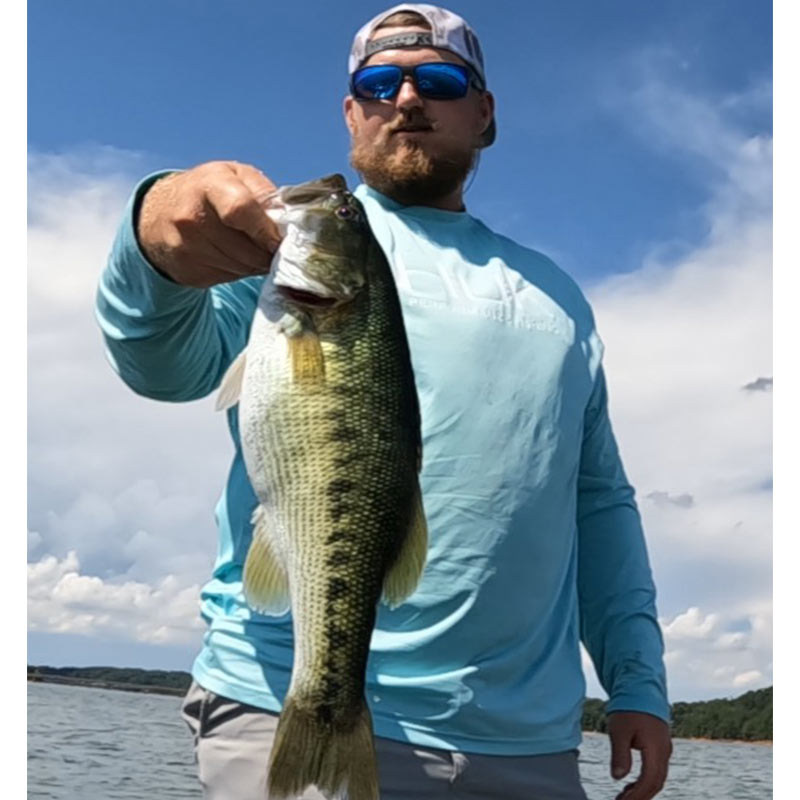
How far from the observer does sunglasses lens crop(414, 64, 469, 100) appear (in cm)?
354

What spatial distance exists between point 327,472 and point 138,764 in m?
38.8

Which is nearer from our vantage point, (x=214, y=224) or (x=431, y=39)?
(x=214, y=224)

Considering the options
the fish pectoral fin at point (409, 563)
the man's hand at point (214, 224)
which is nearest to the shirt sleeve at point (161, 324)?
the man's hand at point (214, 224)

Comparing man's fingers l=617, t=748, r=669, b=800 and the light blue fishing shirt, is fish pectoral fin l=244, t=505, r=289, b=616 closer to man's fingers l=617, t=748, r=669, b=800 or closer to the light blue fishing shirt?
the light blue fishing shirt

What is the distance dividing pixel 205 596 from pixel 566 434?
3.44ft

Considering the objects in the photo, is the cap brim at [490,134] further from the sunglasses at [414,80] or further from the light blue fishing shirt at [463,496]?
the light blue fishing shirt at [463,496]

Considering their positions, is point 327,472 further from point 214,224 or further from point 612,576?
point 612,576

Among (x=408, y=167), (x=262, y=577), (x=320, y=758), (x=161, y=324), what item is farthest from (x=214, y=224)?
(x=408, y=167)

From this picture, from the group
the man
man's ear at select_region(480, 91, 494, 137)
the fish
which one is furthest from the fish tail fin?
man's ear at select_region(480, 91, 494, 137)

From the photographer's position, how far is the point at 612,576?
11.7 ft

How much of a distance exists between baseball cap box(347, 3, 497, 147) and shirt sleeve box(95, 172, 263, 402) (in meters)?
1.10

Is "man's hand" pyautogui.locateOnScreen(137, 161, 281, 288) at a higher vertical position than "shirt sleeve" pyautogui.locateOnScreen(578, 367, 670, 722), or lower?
higher

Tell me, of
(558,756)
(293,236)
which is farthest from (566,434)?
(293,236)
